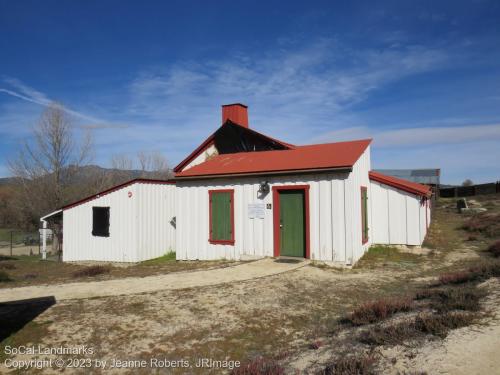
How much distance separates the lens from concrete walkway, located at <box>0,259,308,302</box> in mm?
8766

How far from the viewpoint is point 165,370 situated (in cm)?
552

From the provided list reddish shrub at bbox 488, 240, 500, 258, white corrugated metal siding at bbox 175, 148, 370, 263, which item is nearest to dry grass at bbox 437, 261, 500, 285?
white corrugated metal siding at bbox 175, 148, 370, 263

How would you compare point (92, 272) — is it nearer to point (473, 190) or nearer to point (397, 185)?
point (397, 185)

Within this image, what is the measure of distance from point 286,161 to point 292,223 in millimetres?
2277

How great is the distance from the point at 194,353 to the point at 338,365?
247 centimetres

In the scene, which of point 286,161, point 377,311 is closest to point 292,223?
point 286,161

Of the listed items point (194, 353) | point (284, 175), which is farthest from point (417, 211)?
point (194, 353)

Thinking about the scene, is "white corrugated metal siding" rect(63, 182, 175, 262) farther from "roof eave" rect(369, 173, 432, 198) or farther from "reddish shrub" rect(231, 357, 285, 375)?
"reddish shrub" rect(231, 357, 285, 375)

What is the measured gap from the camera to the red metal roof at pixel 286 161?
39.1ft

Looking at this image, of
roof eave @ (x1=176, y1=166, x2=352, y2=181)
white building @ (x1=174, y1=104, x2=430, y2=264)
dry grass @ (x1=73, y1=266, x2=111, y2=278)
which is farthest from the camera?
dry grass @ (x1=73, y1=266, x2=111, y2=278)

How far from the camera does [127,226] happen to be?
15.5 meters

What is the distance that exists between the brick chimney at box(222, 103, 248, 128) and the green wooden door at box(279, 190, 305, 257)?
648 centimetres

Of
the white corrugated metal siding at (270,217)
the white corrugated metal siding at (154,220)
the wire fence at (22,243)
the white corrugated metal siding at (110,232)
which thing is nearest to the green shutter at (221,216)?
the white corrugated metal siding at (270,217)

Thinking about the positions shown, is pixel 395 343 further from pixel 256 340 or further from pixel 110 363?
pixel 110 363
